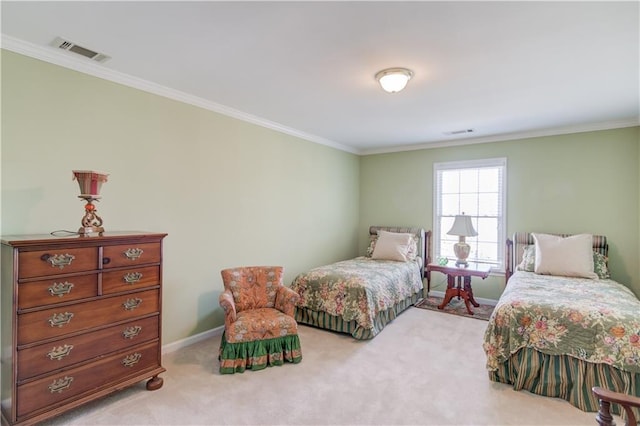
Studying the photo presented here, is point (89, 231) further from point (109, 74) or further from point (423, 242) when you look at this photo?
point (423, 242)

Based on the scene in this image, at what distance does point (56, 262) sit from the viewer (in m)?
1.97

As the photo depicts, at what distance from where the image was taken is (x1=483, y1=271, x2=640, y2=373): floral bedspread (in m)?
2.21

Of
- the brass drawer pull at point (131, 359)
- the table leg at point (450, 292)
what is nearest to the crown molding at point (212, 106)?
the table leg at point (450, 292)

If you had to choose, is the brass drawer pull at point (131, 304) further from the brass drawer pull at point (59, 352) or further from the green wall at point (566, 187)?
the green wall at point (566, 187)

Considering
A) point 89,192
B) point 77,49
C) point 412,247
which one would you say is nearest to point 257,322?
point 89,192

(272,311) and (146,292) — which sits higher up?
(146,292)

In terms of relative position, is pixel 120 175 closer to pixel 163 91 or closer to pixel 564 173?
pixel 163 91

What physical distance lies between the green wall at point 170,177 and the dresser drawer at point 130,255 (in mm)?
562

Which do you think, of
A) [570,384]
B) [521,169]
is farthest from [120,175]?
[521,169]

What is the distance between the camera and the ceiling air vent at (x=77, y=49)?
223 centimetres

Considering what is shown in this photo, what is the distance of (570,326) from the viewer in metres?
2.37

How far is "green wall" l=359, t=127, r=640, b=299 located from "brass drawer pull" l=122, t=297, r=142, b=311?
420cm

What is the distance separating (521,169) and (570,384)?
10.0ft

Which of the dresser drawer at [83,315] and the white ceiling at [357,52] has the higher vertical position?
the white ceiling at [357,52]
